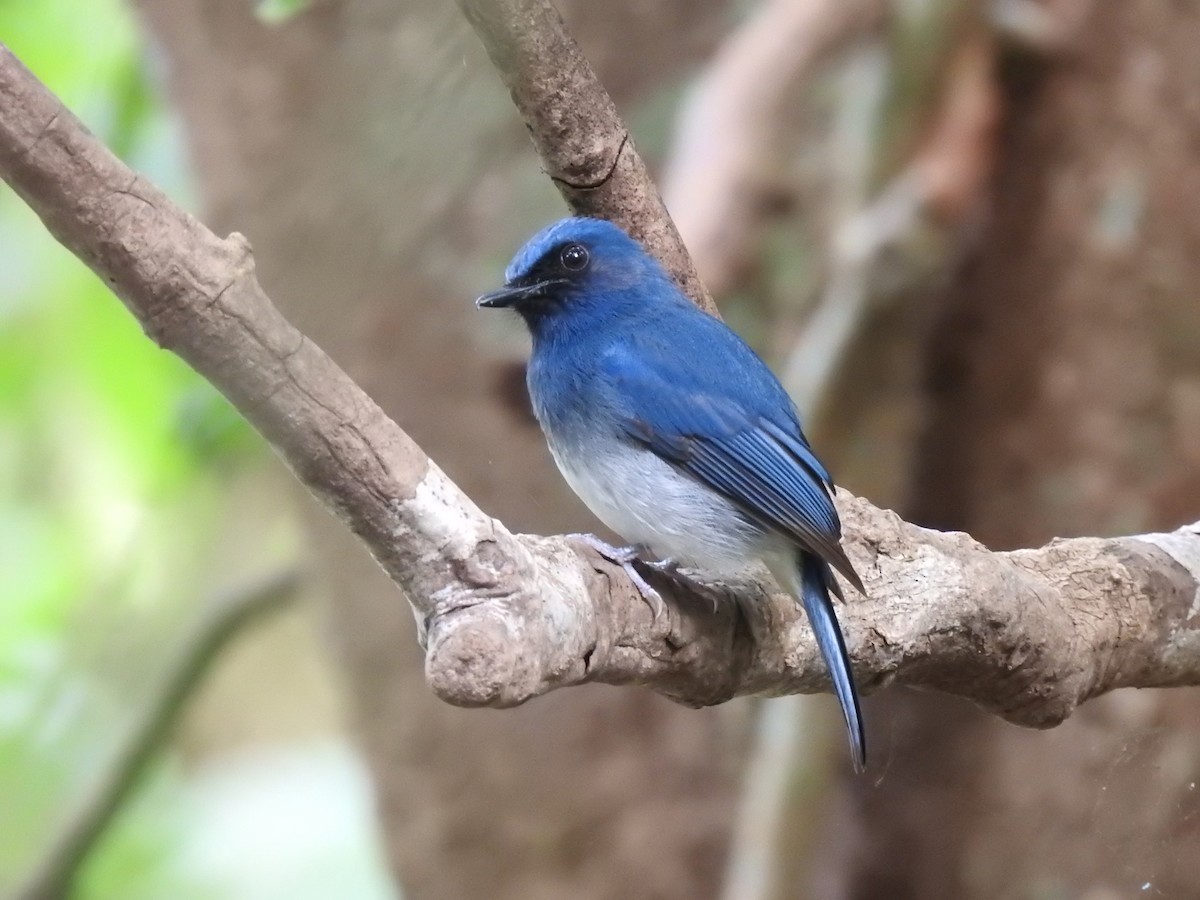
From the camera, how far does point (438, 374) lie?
12.8 ft

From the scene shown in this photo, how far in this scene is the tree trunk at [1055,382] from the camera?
12.2ft

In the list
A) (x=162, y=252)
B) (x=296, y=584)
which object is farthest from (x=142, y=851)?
(x=162, y=252)

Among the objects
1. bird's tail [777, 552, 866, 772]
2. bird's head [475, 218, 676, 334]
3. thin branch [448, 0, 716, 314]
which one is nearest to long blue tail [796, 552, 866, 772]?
bird's tail [777, 552, 866, 772]

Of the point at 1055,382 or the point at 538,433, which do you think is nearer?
the point at 538,433

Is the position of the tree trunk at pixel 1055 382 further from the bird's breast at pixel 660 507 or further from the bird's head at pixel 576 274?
the bird's head at pixel 576 274

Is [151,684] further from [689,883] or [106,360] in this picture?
[689,883]

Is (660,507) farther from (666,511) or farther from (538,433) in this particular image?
(538,433)

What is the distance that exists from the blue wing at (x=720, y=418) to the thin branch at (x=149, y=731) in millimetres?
1936

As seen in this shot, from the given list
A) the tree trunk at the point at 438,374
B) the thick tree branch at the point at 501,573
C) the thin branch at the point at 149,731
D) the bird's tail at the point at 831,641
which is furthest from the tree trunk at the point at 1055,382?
the thin branch at the point at 149,731

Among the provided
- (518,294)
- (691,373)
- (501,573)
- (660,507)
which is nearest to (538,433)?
(518,294)

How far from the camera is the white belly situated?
2467 millimetres

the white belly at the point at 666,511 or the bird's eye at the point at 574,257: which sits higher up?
the bird's eye at the point at 574,257

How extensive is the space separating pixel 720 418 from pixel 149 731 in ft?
7.61

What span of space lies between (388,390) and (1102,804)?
6.57 feet
